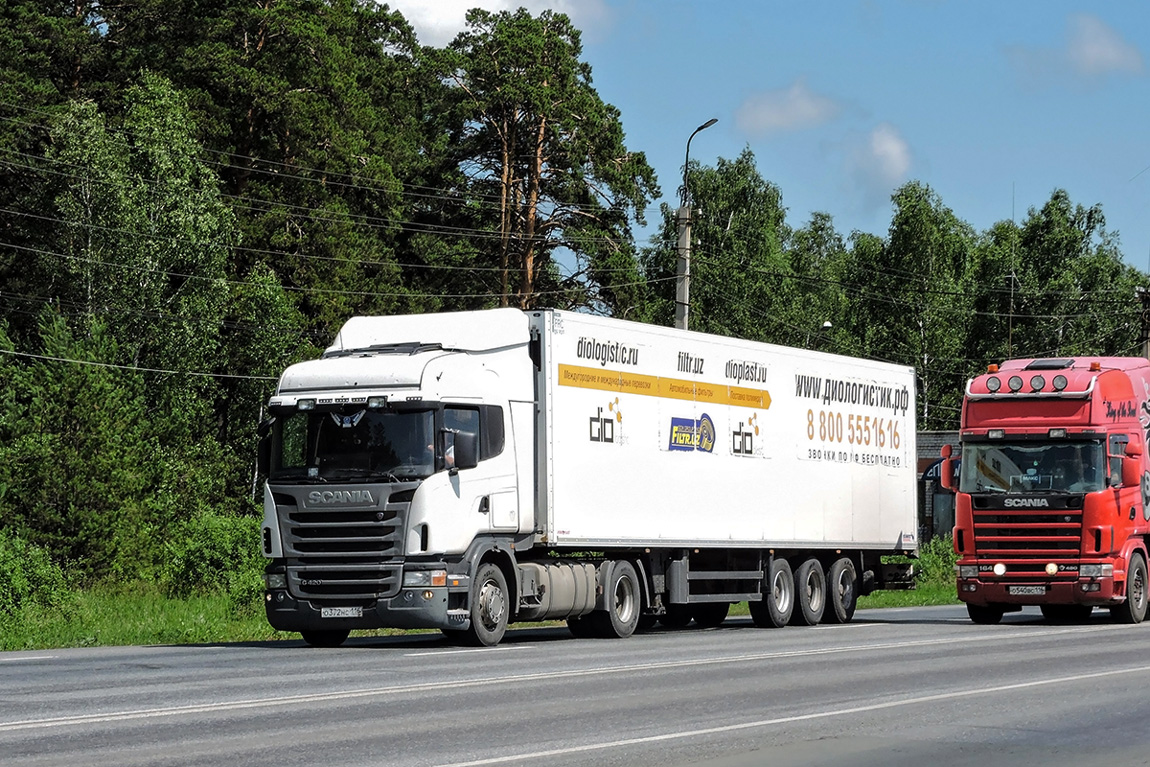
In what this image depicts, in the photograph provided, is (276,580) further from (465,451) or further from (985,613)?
(985,613)

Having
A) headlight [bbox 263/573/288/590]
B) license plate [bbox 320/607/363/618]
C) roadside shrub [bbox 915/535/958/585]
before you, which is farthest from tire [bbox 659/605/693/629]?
roadside shrub [bbox 915/535/958/585]

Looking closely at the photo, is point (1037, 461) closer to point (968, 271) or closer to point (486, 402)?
point (486, 402)

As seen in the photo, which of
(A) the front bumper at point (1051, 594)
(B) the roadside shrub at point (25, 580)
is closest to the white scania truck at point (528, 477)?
(A) the front bumper at point (1051, 594)

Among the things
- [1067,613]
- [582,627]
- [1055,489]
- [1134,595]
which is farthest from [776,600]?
[1067,613]

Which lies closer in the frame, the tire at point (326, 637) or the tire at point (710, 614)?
the tire at point (326, 637)

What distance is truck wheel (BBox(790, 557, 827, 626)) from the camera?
86.7 ft

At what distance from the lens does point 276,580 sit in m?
20.6

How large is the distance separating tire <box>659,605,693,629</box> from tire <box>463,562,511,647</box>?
6074 mm

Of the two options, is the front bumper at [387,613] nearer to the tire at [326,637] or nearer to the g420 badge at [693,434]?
the tire at [326,637]

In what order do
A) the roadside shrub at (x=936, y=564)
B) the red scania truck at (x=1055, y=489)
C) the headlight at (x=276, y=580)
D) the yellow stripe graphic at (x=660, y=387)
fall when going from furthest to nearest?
1. the roadside shrub at (x=936, y=564)
2. the red scania truck at (x=1055, y=489)
3. the yellow stripe graphic at (x=660, y=387)
4. the headlight at (x=276, y=580)

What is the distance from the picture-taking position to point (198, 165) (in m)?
56.3

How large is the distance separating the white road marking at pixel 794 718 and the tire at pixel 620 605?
7.35m

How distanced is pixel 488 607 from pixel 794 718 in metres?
8.58

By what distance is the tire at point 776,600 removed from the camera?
25.6 metres
